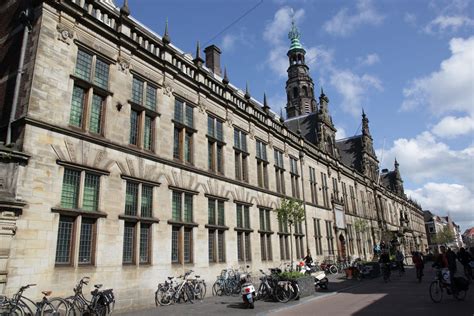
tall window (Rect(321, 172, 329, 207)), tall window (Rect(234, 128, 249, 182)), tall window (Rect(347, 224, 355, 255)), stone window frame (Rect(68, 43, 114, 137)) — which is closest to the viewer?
stone window frame (Rect(68, 43, 114, 137))

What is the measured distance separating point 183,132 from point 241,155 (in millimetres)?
6008

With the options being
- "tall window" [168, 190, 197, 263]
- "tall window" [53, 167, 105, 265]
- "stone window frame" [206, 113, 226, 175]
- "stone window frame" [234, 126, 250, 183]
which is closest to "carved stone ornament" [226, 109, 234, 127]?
"stone window frame" [234, 126, 250, 183]

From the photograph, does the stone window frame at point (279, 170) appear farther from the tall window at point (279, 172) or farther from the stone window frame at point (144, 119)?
the stone window frame at point (144, 119)

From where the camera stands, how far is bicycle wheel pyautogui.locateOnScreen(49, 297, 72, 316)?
10.1 metres

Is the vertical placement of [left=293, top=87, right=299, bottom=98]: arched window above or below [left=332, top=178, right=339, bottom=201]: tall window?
above

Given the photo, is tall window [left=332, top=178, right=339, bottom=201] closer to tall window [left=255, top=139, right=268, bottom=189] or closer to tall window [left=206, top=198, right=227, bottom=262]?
tall window [left=255, top=139, right=268, bottom=189]

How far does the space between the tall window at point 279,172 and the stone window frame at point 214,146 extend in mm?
7326

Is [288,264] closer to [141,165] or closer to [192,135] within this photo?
[192,135]

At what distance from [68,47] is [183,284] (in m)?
10.5

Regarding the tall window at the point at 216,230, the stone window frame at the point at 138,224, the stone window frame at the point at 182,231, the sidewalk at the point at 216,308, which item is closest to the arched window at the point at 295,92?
the tall window at the point at 216,230

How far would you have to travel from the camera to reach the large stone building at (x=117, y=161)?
35.8 ft

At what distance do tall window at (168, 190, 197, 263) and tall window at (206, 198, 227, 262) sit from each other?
142 centimetres

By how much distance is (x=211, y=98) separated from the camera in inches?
804

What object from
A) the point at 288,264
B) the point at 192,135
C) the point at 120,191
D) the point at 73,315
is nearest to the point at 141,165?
the point at 120,191
